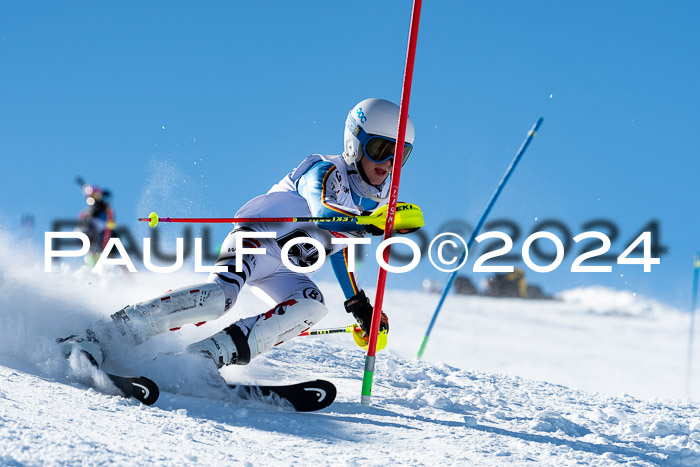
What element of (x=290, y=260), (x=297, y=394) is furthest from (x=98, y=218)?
(x=297, y=394)

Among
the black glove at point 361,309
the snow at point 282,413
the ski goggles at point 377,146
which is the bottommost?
the snow at point 282,413

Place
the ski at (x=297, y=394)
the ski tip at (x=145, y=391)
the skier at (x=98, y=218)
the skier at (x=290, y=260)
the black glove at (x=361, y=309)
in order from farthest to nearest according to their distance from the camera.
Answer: the skier at (x=98, y=218), the black glove at (x=361, y=309), the skier at (x=290, y=260), the ski at (x=297, y=394), the ski tip at (x=145, y=391)

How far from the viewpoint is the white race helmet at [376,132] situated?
3545 mm

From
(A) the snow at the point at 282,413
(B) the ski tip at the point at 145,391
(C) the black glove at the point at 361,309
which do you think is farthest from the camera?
(C) the black glove at the point at 361,309

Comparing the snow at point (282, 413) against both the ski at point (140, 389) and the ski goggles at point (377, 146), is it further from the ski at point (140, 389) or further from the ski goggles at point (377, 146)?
the ski goggles at point (377, 146)

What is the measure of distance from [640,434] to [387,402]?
1.19 metres

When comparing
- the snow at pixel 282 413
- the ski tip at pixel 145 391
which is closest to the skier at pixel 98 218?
the snow at pixel 282 413

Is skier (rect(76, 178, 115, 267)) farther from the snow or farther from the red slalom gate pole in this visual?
the red slalom gate pole

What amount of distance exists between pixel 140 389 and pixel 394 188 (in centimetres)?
142

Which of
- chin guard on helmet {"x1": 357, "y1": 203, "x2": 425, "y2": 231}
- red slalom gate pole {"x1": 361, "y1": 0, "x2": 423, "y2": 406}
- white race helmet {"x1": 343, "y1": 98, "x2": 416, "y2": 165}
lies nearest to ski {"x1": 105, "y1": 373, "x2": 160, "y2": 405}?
red slalom gate pole {"x1": 361, "y1": 0, "x2": 423, "y2": 406}

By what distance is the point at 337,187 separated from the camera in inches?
135

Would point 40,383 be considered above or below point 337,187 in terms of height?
below

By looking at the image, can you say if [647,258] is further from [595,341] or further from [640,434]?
[595,341]

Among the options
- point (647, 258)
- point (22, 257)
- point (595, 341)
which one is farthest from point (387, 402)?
point (595, 341)
